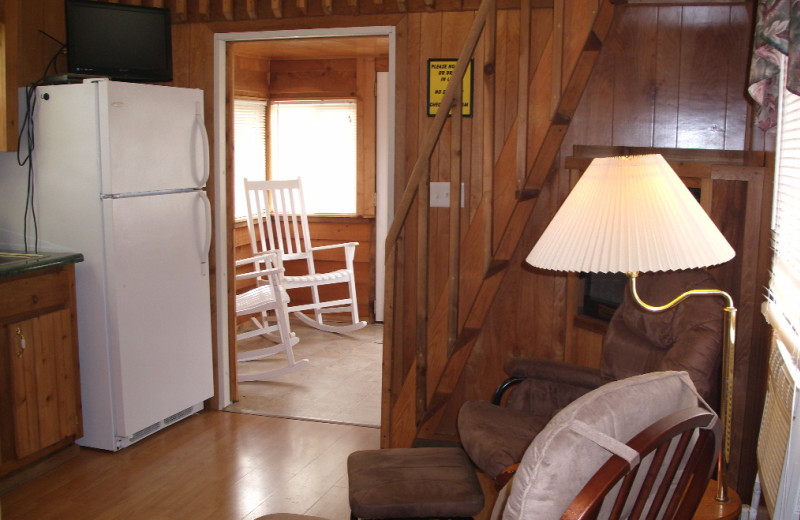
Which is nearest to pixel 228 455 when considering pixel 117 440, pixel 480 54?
pixel 117 440

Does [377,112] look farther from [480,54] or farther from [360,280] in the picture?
[480,54]

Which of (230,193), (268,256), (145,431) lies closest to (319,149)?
(268,256)

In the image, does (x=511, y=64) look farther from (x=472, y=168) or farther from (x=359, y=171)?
(x=359, y=171)

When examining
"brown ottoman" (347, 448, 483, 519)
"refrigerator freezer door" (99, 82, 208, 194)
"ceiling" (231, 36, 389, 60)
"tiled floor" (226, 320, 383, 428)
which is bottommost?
"tiled floor" (226, 320, 383, 428)

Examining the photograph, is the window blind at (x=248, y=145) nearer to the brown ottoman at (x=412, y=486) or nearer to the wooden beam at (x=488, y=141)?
the wooden beam at (x=488, y=141)

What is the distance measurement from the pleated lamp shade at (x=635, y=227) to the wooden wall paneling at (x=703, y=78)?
5.00 feet

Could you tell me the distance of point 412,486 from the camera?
202cm

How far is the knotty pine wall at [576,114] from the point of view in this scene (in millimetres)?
2967

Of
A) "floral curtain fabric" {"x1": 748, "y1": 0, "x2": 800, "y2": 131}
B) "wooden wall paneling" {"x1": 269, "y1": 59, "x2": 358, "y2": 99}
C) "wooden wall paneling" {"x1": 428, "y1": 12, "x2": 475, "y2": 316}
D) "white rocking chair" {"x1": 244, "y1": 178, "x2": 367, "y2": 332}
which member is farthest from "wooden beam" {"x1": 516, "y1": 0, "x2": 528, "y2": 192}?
"wooden wall paneling" {"x1": 269, "y1": 59, "x2": 358, "y2": 99}

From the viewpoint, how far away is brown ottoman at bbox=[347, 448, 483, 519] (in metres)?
1.95

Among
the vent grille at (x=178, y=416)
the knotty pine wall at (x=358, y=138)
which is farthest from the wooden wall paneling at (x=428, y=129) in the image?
the knotty pine wall at (x=358, y=138)

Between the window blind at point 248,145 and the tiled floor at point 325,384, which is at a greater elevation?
the window blind at point 248,145

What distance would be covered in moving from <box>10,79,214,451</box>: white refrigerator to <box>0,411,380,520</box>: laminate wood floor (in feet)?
0.64

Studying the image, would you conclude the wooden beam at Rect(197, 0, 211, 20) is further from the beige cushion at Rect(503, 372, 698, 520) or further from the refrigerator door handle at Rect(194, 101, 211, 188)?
the beige cushion at Rect(503, 372, 698, 520)
